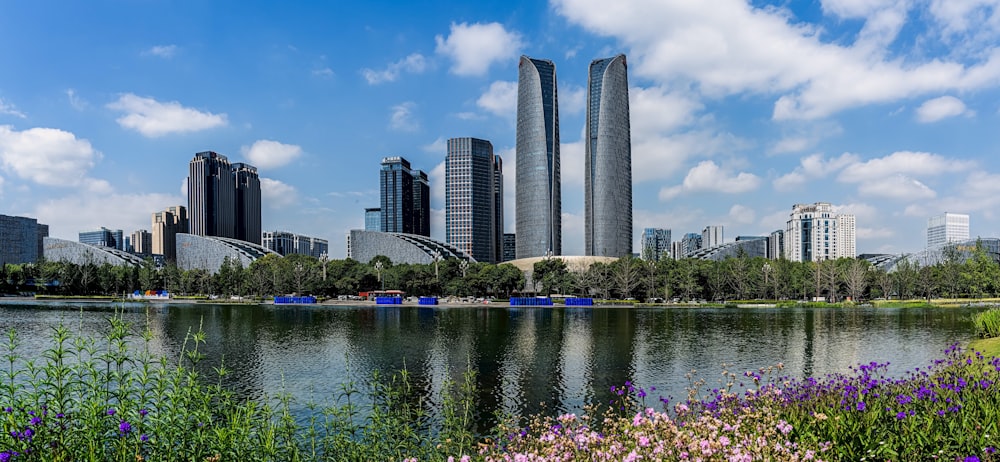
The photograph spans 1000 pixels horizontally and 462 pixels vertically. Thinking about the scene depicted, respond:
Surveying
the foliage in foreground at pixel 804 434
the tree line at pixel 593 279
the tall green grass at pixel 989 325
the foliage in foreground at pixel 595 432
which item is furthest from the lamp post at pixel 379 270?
the foliage in foreground at pixel 804 434

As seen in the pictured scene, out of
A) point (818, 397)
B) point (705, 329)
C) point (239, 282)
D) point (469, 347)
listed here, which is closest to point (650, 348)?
point (469, 347)

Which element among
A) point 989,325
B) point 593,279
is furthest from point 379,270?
point 989,325

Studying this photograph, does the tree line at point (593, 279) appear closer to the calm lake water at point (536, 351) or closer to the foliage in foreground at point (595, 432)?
the calm lake water at point (536, 351)

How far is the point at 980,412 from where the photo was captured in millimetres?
10117

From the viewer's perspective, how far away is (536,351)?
38.3m

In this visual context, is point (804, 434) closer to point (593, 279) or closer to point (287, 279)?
point (593, 279)

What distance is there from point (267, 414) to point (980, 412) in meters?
12.8

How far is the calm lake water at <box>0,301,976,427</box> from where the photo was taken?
25.7 metres

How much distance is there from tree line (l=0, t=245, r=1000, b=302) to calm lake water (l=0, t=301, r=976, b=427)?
172 feet

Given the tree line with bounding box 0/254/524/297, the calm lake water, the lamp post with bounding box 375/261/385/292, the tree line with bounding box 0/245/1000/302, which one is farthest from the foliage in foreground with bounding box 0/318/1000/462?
the lamp post with bounding box 375/261/385/292

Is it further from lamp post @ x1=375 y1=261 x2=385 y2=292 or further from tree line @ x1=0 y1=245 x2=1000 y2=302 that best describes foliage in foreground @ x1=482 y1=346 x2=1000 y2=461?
lamp post @ x1=375 y1=261 x2=385 y2=292

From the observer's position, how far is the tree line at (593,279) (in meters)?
113

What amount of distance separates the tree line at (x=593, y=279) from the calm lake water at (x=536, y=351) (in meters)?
52.4

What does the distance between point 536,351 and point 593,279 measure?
263 feet
